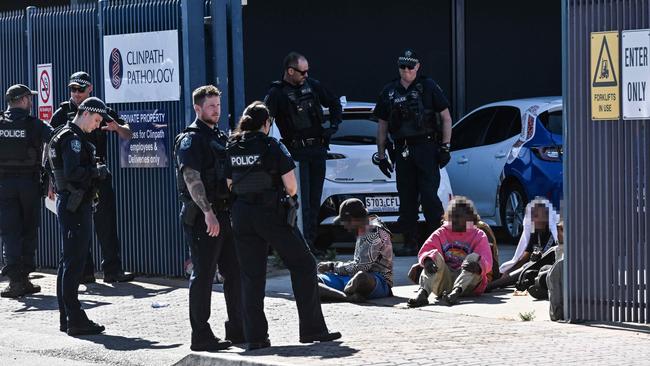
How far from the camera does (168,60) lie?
13.4 m

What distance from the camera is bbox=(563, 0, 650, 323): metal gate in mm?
9805

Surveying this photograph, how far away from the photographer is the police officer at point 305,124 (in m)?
14.0

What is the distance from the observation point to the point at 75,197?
10.9m

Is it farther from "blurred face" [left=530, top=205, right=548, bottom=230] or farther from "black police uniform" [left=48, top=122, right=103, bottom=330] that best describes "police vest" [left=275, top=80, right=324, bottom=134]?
"black police uniform" [left=48, top=122, right=103, bottom=330]

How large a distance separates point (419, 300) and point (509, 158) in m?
4.38

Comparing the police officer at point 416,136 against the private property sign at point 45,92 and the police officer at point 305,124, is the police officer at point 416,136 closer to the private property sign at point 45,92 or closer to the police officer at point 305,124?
the police officer at point 305,124

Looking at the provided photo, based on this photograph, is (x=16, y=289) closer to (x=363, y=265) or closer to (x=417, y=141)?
(x=363, y=265)

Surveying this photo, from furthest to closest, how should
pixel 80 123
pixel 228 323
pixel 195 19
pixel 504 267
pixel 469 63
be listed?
pixel 469 63 < pixel 195 19 < pixel 504 267 < pixel 80 123 < pixel 228 323

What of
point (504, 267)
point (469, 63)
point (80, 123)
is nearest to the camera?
point (80, 123)

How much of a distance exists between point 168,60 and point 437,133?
2.83m

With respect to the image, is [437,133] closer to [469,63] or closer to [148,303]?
[148,303]

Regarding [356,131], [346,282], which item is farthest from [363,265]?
[356,131]

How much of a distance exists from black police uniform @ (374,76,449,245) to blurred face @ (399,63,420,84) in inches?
2.5

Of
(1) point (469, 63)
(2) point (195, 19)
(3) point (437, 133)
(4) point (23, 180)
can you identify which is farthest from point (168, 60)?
(1) point (469, 63)
